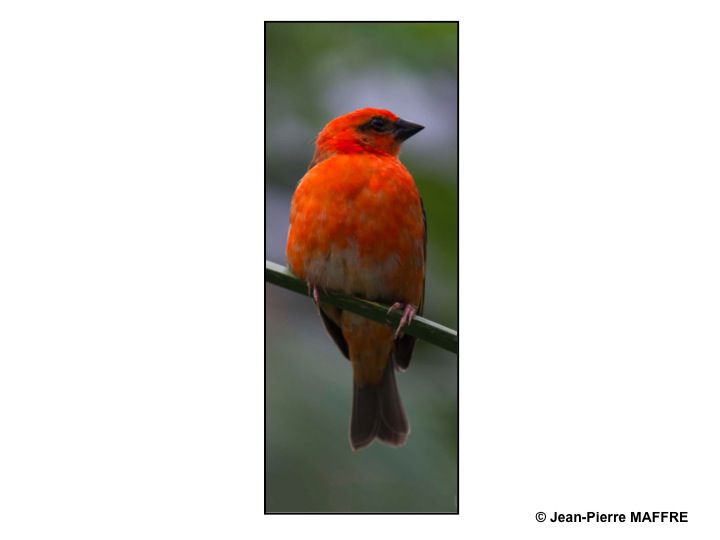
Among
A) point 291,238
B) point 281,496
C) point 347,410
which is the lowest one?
point 281,496

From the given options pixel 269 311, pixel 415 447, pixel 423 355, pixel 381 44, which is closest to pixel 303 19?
pixel 381 44

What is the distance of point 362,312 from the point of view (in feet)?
11.7

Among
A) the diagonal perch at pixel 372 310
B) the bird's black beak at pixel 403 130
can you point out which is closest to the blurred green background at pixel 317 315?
the bird's black beak at pixel 403 130

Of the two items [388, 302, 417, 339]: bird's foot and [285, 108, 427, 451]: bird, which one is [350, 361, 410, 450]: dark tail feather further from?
[388, 302, 417, 339]: bird's foot

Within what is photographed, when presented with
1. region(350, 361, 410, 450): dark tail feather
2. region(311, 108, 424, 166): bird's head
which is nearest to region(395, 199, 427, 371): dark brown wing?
region(350, 361, 410, 450): dark tail feather

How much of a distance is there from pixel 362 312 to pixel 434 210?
532 mm

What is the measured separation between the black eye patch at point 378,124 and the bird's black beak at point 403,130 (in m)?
Answer: 0.03

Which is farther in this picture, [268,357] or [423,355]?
[423,355]

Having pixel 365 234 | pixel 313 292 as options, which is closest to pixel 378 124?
pixel 365 234

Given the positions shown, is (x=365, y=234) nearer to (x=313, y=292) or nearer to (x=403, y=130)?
(x=313, y=292)

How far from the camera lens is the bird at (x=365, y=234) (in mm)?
3555

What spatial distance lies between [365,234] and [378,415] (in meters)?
0.79

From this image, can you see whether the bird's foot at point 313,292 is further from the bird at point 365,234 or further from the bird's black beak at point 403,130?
the bird's black beak at point 403,130
